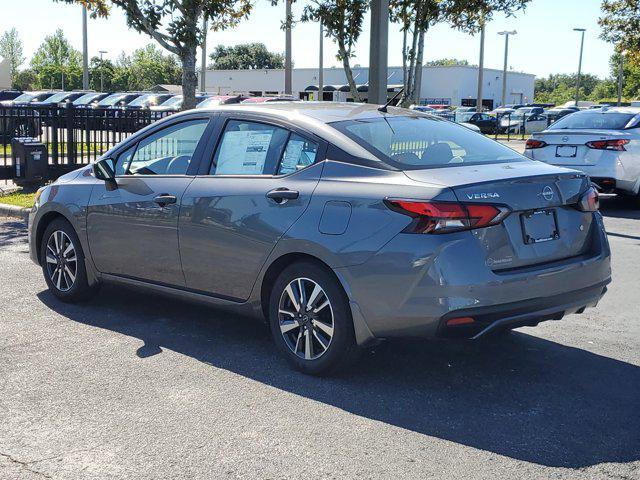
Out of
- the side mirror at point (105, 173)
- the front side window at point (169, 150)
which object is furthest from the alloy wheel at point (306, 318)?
the side mirror at point (105, 173)

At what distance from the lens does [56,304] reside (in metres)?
6.70

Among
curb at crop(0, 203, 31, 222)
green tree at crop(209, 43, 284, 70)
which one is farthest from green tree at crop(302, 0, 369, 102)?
green tree at crop(209, 43, 284, 70)

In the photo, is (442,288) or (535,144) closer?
(442,288)

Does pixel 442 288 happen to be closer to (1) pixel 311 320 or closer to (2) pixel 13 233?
(1) pixel 311 320

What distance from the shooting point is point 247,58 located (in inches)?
5049

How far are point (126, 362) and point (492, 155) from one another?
2.64 meters

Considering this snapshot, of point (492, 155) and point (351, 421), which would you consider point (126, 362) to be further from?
point (492, 155)

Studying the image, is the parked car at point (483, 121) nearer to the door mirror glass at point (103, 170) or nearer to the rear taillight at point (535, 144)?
the rear taillight at point (535, 144)

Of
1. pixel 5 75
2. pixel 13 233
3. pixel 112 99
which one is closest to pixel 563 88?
pixel 5 75

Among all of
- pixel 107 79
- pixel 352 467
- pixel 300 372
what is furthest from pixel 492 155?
pixel 107 79

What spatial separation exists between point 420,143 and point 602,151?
7.84 metres

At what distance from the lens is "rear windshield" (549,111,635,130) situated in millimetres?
12695

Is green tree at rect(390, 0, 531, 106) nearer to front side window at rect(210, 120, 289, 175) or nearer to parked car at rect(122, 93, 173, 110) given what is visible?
front side window at rect(210, 120, 289, 175)

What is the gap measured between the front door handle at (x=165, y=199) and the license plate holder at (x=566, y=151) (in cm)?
811
